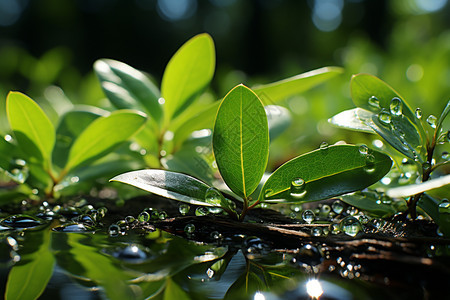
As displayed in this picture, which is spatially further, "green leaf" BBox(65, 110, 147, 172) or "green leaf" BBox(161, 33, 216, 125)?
"green leaf" BBox(161, 33, 216, 125)

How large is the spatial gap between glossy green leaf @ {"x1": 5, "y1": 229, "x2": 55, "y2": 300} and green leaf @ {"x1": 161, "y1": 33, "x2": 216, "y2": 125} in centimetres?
34

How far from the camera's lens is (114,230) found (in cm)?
49

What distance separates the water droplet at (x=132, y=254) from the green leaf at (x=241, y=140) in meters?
0.13

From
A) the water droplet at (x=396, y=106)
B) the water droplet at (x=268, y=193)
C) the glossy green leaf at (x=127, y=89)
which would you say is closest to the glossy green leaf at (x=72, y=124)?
the glossy green leaf at (x=127, y=89)

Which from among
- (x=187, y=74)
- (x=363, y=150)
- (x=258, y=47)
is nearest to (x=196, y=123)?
(x=187, y=74)

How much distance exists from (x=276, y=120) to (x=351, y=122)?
0.85 feet

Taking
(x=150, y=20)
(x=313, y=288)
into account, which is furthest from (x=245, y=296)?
(x=150, y=20)

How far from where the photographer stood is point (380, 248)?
39 cm

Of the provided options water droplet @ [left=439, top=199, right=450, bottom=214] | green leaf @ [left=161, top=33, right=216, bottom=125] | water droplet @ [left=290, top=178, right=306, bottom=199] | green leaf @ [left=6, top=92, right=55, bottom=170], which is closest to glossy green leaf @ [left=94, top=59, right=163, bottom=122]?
green leaf @ [left=161, top=33, right=216, bottom=125]

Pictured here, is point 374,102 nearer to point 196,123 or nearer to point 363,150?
point 363,150

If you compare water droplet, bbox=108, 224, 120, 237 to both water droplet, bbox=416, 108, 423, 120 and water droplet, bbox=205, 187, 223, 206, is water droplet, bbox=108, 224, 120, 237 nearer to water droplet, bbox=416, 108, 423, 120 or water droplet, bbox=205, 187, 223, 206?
water droplet, bbox=205, 187, 223, 206

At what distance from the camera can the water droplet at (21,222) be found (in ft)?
1.72

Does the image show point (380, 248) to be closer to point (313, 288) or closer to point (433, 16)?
point (313, 288)

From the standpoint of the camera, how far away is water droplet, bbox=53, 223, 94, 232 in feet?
1.65
